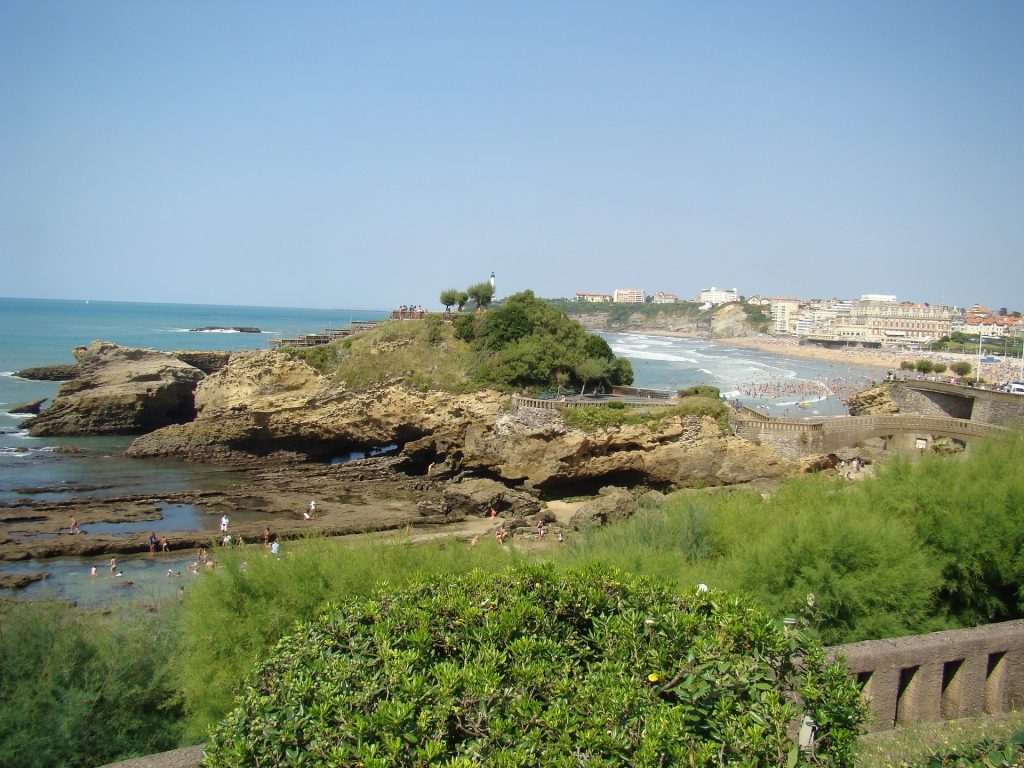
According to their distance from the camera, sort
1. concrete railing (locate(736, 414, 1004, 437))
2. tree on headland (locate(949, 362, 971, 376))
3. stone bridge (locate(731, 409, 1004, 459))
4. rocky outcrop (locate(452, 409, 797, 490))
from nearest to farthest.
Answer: concrete railing (locate(736, 414, 1004, 437)), stone bridge (locate(731, 409, 1004, 459)), rocky outcrop (locate(452, 409, 797, 490)), tree on headland (locate(949, 362, 971, 376))

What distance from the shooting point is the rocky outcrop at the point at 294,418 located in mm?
38594

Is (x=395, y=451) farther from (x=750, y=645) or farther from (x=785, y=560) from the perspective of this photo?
(x=750, y=645)

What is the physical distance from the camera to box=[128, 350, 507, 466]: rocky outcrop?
127 ft

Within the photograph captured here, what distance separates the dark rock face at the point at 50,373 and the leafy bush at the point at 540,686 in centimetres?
7564

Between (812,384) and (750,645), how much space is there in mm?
71580

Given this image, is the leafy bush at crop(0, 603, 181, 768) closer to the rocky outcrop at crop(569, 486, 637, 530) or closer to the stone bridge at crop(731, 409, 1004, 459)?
the rocky outcrop at crop(569, 486, 637, 530)

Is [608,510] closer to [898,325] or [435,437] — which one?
[435,437]

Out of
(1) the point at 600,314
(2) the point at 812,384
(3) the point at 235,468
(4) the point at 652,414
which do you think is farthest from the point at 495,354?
(1) the point at 600,314

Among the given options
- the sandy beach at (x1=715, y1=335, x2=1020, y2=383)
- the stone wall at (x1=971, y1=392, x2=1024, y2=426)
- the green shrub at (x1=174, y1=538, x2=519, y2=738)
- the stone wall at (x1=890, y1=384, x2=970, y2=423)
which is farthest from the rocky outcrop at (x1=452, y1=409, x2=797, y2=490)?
the sandy beach at (x1=715, y1=335, x2=1020, y2=383)

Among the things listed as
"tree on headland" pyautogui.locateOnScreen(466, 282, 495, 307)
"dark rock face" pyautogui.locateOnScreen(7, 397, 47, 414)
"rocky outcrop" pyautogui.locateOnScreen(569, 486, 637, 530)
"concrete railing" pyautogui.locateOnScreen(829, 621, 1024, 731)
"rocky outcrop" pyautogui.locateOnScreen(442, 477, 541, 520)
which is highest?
"tree on headland" pyautogui.locateOnScreen(466, 282, 495, 307)

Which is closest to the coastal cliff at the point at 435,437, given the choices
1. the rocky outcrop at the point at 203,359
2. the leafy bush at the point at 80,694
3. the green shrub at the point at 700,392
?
the green shrub at the point at 700,392

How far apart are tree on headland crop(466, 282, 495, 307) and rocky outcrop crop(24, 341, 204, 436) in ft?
74.0

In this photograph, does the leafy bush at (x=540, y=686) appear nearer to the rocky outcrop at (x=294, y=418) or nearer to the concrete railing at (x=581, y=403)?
the concrete railing at (x=581, y=403)

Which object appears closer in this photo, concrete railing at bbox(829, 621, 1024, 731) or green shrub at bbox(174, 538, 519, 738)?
concrete railing at bbox(829, 621, 1024, 731)
